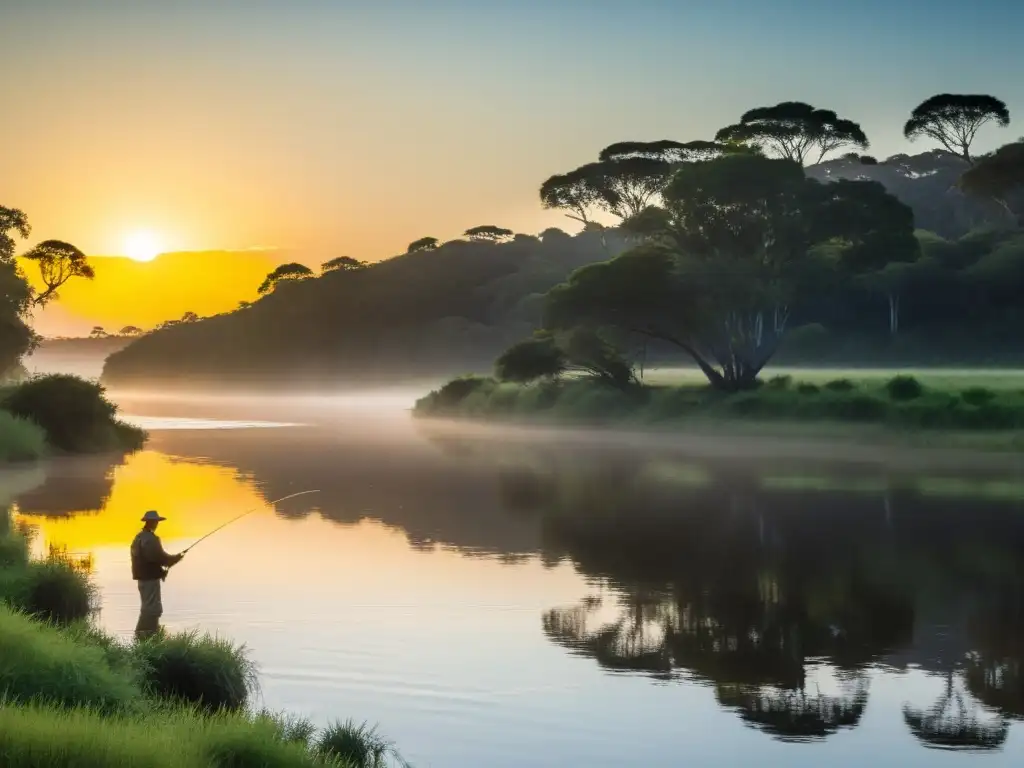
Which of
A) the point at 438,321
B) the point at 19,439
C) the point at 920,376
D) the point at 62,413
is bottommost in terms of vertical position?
the point at 19,439

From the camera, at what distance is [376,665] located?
14.8 meters

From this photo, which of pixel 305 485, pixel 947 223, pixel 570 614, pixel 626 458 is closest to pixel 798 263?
pixel 626 458

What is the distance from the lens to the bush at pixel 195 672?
12.2 meters

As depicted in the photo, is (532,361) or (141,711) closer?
(141,711)

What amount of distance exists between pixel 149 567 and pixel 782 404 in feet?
154

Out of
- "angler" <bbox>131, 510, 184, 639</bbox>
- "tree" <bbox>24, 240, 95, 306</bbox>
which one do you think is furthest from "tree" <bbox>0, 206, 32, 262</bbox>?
"angler" <bbox>131, 510, 184, 639</bbox>

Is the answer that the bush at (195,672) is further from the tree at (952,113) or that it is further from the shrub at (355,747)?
the tree at (952,113)

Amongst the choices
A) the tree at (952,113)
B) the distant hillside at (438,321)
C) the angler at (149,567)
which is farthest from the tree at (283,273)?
the angler at (149,567)

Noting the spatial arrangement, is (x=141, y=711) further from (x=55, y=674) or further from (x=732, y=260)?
(x=732, y=260)

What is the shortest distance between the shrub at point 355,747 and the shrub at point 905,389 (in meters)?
47.6

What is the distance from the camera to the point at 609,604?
18656 mm

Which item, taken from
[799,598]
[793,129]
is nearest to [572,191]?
[793,129]

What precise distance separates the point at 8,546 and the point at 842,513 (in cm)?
1767

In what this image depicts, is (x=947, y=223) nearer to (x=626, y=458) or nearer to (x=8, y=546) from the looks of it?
(x=626, y=458)
